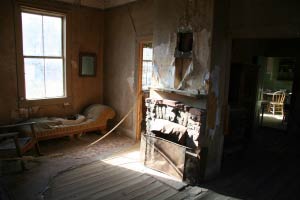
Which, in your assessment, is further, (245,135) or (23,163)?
(245,135)

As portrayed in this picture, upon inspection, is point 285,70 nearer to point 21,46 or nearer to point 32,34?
point 32,34

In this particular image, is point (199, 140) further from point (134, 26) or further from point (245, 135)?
point (134, 26)

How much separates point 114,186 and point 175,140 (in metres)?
1.24

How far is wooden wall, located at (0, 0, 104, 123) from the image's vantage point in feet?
16.1

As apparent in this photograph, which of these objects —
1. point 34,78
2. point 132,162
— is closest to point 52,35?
point 34,78

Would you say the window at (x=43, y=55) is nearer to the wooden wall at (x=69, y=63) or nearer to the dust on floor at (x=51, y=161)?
the wooden wall at (x=69, y=63)

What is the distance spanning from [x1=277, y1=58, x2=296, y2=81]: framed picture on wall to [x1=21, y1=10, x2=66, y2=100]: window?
910 centimetres

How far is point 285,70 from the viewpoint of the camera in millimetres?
10477

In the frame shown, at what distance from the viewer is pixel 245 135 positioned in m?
5.52

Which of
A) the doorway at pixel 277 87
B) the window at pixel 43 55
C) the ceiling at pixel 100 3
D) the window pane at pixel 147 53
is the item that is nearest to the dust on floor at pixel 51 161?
the window at pixel 43 55

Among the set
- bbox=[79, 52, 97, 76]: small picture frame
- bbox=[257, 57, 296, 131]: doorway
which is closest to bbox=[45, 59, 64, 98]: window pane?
bbox=[79, 52, 97, 76]: small picture frame

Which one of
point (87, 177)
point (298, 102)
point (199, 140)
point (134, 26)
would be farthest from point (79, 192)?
point (298, 102)

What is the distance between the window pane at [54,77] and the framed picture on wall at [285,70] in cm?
914

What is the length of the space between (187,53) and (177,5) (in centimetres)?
81
